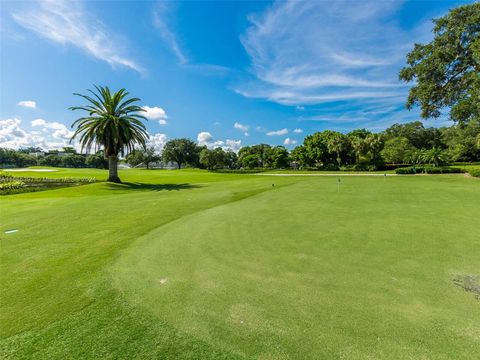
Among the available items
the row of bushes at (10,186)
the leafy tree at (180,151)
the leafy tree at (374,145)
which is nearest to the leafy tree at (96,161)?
the leafy tree at (180,151)

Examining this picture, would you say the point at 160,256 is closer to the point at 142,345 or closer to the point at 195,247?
the point at 195,247

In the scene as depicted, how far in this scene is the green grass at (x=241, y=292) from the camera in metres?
3.15

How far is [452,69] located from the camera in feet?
66.4

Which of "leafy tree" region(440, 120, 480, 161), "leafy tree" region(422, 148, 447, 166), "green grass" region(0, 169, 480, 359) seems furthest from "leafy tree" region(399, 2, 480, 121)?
"leafy tree" region(440, 120, 480, 161)

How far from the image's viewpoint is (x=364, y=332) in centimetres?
334

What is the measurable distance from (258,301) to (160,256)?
314cm

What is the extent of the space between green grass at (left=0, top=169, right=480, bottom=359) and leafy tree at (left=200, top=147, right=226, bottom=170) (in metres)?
77.0

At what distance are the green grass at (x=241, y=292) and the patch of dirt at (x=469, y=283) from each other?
0.37 ft

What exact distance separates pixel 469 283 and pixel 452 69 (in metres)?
23.1

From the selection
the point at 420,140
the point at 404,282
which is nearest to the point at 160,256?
the point at 404,282

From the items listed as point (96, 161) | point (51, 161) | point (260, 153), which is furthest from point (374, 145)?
point (51, 161)

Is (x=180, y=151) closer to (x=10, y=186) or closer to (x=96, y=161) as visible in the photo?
(x=96, y=161)

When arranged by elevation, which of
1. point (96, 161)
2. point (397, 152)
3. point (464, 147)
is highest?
point (464, 147)

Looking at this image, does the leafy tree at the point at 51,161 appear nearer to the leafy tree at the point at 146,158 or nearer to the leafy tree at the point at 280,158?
the leafy tree at the point at 146,158
